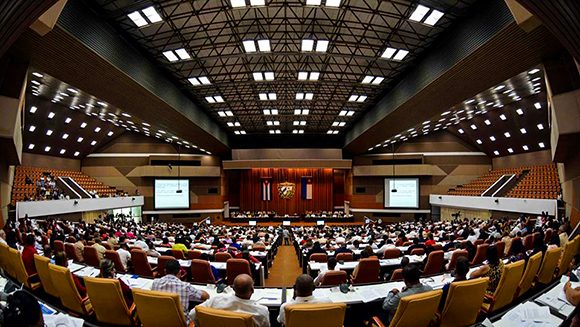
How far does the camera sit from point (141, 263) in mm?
8602

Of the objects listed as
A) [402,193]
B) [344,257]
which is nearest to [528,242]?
[344,257]

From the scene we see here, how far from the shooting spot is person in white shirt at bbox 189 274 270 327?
12.4 feet

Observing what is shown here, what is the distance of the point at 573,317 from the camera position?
9.63 ft

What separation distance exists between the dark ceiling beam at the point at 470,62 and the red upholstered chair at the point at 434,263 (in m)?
5.88

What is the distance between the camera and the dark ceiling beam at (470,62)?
359 inches

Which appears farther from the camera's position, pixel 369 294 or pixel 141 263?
pixel 141 263

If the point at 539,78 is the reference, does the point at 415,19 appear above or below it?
above

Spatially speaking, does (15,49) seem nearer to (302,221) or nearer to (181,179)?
(181,179)

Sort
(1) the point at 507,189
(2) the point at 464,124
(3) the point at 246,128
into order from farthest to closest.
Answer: (3) the point at 246,128 < (2) the point at 464,124 < (1) the point at 507,189

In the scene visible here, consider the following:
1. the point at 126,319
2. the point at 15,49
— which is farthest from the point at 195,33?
the point at 126,319

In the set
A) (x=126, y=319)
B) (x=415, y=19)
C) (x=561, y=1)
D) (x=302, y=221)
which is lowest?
(x=302, y=221)

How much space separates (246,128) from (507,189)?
22089mm

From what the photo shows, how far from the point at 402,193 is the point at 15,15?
110 ft

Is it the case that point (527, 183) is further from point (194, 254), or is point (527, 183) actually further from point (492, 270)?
point (194, 254)
